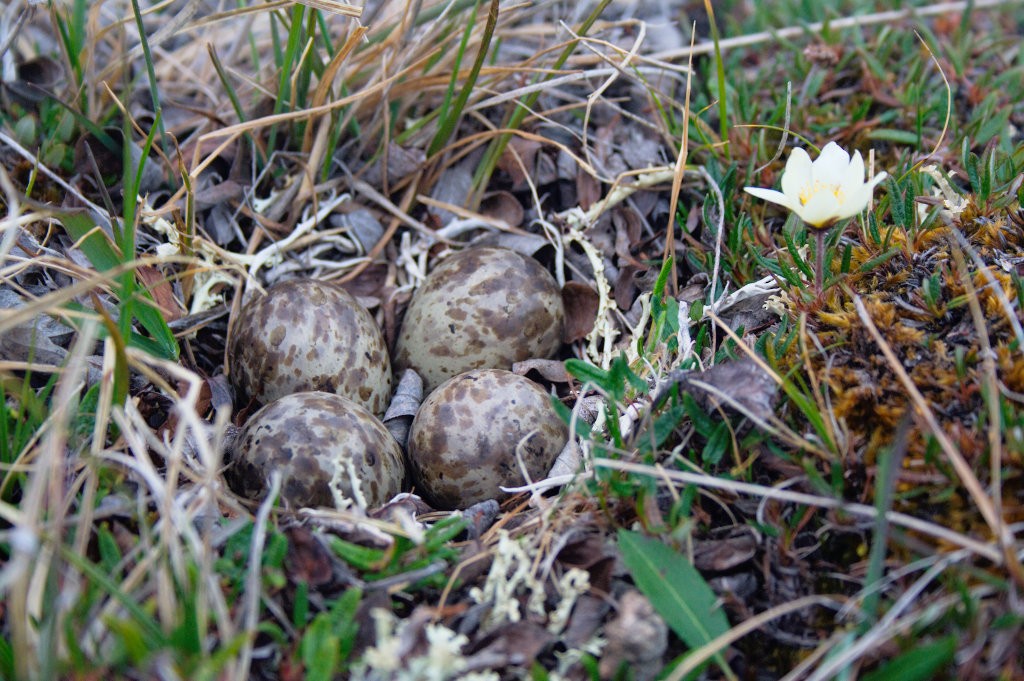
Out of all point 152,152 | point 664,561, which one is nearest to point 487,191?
point 152,152

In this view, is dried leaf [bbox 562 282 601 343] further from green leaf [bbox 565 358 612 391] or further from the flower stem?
the flower stem

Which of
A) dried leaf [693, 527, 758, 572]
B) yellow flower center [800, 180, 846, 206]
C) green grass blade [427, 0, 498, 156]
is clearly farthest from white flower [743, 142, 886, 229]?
green grass blade [427, 0, 498, 156]

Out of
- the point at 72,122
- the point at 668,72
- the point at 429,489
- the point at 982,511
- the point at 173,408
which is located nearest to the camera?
the point at 982,511

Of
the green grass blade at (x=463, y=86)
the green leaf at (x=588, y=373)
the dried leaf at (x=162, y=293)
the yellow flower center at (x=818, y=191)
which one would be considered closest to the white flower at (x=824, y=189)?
the yellow flower center at (x=818, y=191)

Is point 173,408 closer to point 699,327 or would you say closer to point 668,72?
point 699,327

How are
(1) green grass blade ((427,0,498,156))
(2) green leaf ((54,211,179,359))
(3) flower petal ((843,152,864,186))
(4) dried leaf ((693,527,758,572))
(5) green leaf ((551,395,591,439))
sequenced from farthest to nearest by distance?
(1) green grass blade ((427,0,498,156))
(2) green leaf ((54,211,179,359))
(5) green leaf ((551,395,591,439))
(3) flower petal ((843,152,864,186))
(4) dried leaf ((693,527,758,572))

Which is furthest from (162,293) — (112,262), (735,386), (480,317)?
(735,386)

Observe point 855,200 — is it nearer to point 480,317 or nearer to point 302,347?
point 480,317
